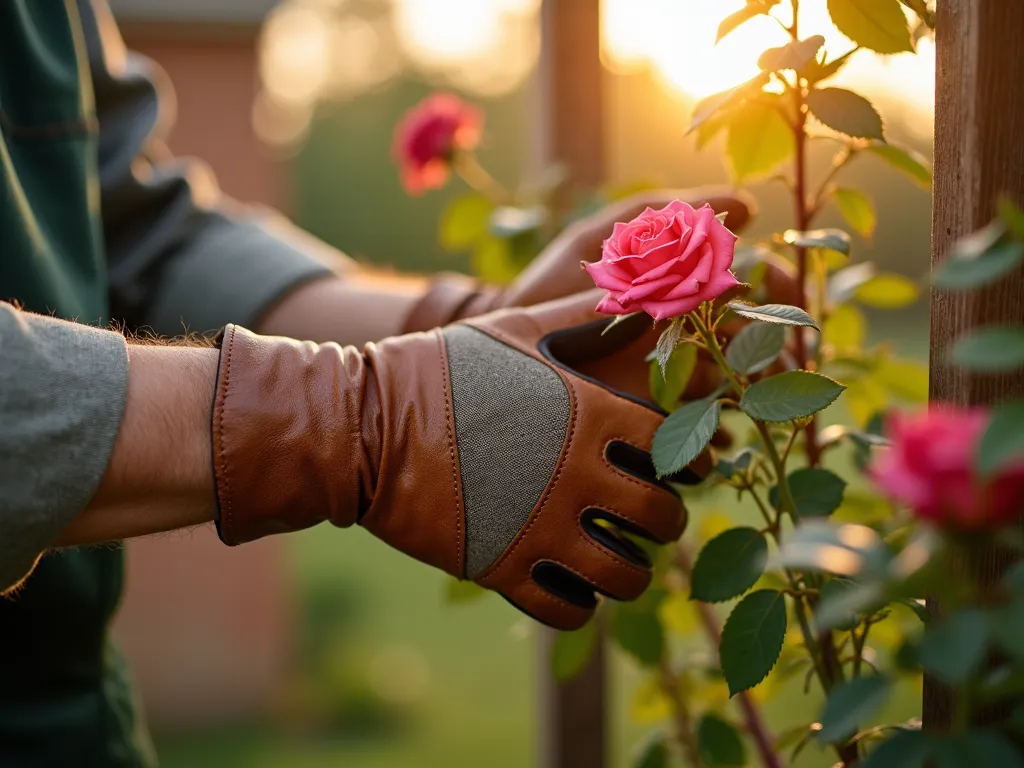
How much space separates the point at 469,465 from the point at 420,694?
486 centimetres

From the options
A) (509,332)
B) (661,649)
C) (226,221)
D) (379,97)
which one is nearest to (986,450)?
(509,332)

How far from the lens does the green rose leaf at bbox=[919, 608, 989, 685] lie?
16.8 inches

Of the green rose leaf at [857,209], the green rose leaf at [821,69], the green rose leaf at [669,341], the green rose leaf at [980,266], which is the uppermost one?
the green rose leaf at [821,69]

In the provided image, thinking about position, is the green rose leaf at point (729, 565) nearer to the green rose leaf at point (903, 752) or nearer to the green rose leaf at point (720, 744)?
the green rose leaf at point (903, 752)

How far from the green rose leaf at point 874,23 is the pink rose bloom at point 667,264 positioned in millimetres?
205

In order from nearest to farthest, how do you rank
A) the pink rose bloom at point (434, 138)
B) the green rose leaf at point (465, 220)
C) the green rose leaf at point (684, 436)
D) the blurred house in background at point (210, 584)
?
the green rose leaf at point (684, 436), the green rose leaf at point (465, 220), the pink rose bloom at point (434, 138), the blurred house in background at point (210, 584)

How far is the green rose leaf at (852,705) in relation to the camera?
0.49 m

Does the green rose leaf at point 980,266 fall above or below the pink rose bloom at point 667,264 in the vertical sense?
above

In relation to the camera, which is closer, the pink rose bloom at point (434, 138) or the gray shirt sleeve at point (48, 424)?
the gray shirt sleeve at point (48, 424)

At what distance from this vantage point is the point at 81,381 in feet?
2.52

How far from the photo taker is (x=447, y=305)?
1294 millimetres

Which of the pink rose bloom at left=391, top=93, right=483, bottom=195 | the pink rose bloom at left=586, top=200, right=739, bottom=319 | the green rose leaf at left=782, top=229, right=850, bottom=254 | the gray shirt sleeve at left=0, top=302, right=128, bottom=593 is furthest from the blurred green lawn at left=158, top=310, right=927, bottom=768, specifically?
the gray shirt sleeve at left=0, top=302, right=128, bottom=593

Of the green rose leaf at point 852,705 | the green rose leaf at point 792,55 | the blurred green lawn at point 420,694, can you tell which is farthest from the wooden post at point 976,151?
the blurred green lawn at point 420,694

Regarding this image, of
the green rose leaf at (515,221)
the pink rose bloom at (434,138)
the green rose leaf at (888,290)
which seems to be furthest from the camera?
the pink rose bloom at (434,138)
